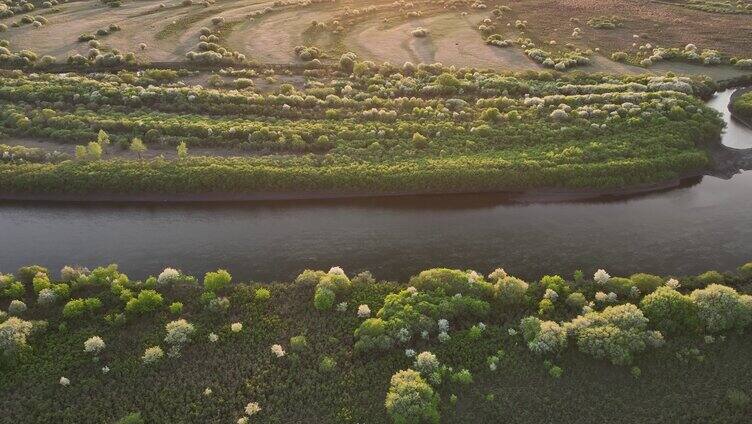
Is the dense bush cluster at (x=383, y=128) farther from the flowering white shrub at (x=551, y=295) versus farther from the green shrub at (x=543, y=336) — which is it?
the green shrub at (x=543, y=336)

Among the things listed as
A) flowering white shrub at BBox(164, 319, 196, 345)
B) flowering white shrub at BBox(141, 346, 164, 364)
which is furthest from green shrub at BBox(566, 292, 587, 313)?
flowering white shrub at BBox(141, 346, 164, 364)

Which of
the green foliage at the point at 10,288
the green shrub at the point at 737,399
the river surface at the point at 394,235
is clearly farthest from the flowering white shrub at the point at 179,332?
the green shrub at the point at 737,399

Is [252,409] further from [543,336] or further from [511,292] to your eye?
[511,292]

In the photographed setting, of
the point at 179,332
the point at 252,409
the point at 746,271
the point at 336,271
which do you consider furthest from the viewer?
the point at 746,271

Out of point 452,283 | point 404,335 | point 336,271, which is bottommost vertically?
point 404,335

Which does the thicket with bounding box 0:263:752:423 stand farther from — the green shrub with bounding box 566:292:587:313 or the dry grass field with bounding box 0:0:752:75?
the dry grass field with bounding box 0:0:752:75

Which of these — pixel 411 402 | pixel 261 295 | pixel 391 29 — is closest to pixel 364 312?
pixel 261 295

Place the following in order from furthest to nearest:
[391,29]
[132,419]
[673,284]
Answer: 1. [391,29]
2. [673,284]
3. [132,419]
